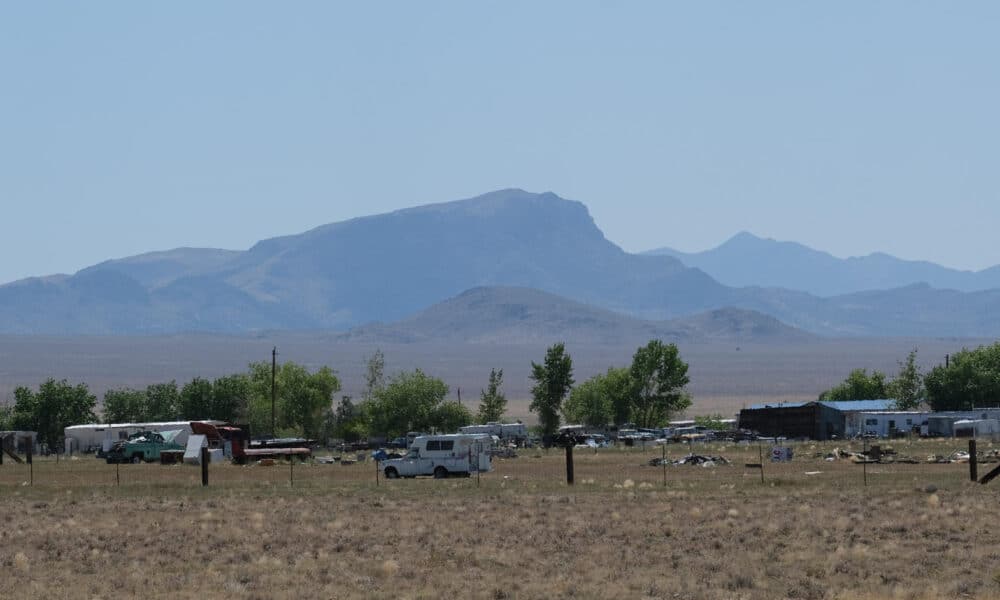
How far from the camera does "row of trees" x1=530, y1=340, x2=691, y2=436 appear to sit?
12231 cm

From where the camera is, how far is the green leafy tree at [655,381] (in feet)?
423

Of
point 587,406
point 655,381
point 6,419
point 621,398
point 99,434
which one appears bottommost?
point 99,434

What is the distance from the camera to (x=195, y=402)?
122 m

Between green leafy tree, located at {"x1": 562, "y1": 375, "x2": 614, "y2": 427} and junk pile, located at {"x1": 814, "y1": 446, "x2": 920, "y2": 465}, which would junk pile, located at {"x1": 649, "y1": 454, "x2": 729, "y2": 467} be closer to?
junk pile, located at {"x1": 814, "y1": 446, "x2": 920, "y2": 465}

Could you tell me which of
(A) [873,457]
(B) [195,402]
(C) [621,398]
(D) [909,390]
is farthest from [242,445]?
(D) [909,390]

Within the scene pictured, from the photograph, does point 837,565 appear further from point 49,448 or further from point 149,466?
point 49,448

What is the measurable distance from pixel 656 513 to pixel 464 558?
10103 mm

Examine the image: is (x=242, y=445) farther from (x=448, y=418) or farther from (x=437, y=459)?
(x=448, y=418)

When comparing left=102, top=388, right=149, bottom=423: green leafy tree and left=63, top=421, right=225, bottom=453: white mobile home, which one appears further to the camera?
left=102, top=388, right=149, bottom=423: green leafy tree

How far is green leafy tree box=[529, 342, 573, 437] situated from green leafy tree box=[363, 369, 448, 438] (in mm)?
8640

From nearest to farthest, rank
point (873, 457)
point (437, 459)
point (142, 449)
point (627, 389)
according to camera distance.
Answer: point (437, 459) → point (873, 457) → point (142, 449) → point (627, 389)

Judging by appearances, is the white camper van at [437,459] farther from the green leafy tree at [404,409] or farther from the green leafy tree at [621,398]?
the green leafy tree at [621,398]

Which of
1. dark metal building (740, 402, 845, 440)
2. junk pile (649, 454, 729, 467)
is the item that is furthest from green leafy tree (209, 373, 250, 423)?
junk pile (649, 454, 729, 467)

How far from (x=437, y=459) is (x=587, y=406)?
79.5 meters
